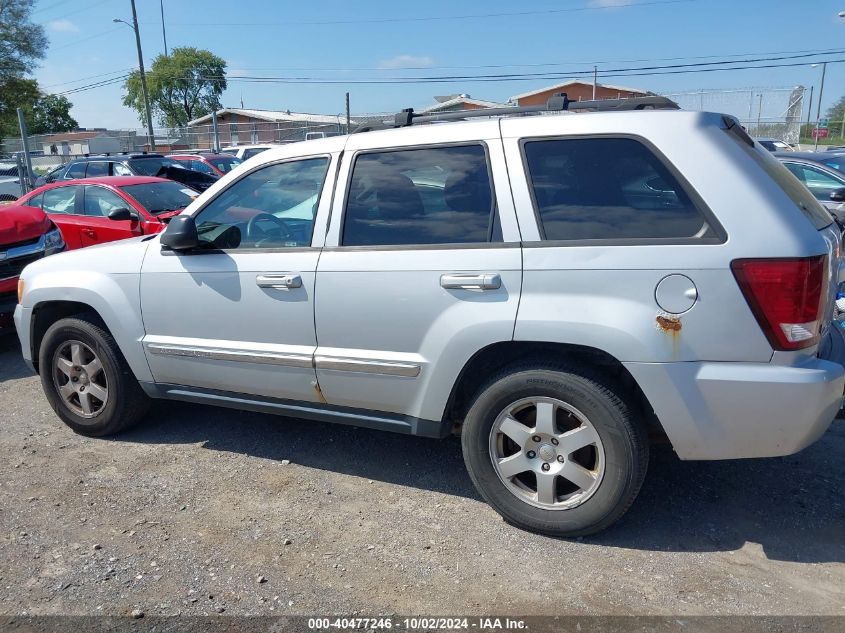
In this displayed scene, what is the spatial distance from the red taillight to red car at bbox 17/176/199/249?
708 cm

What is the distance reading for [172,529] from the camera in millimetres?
3502

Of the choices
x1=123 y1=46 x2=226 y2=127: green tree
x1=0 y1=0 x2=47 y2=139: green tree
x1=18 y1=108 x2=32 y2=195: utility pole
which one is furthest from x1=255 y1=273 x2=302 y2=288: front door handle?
x1=123 y1=46 x2=226 y2=127: green tree

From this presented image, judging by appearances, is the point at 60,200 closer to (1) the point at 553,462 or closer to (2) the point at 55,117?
(1) the point at 553,462

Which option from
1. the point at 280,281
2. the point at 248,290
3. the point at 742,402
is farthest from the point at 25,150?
the point at 742,402

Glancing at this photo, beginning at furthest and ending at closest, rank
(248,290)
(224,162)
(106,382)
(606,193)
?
(224,162) < (106,382) < (248,290) < (606,193)

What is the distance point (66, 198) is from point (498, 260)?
7884 mm

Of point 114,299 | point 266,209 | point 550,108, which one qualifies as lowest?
point 114,299

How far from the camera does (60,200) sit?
9.19 m

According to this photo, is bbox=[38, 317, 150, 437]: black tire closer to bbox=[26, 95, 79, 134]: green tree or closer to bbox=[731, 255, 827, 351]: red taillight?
bbox=[731, 255, 827, 351]: red taillight

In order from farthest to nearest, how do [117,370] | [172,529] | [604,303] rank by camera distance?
[117,370], [172,529], [604,303]

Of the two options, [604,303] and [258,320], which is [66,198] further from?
[604,303]

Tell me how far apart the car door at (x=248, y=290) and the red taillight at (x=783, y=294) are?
2.06 metres

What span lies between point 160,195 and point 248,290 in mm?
6057

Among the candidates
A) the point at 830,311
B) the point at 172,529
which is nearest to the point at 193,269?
the point at 172,529
